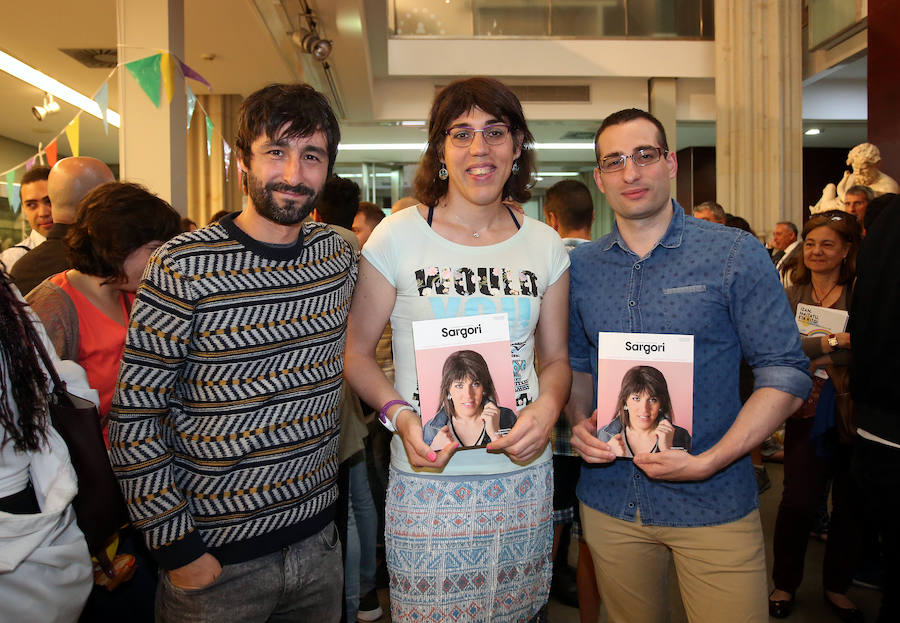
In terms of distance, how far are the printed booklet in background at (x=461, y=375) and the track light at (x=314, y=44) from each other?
19.7ft

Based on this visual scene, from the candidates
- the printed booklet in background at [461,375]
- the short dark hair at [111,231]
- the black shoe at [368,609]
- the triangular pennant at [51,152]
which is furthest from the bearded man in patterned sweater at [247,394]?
the triangular pennant at [51,152]

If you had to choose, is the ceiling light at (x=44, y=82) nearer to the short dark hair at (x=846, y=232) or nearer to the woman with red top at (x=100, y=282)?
the woman with red top at (x=100, y=282)

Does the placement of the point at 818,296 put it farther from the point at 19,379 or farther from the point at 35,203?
the point at 35,203

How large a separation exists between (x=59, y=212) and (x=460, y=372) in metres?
2.29

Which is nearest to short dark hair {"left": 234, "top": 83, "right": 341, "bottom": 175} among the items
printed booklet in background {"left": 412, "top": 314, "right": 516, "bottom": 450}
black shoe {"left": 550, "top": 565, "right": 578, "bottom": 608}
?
printed booklet in background {"left": 412, "top": 314, "right": 516, "bottom": 450}

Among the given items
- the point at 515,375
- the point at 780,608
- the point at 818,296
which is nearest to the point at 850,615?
the point at 780,608

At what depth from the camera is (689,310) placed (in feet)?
5.36

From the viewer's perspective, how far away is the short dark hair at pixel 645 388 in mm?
1535

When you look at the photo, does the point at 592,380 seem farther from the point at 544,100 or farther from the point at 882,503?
the point at 544,100

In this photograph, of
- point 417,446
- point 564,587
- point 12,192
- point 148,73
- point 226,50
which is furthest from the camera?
point 226,50

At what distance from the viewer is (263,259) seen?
1.41 m

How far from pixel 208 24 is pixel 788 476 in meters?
6.11

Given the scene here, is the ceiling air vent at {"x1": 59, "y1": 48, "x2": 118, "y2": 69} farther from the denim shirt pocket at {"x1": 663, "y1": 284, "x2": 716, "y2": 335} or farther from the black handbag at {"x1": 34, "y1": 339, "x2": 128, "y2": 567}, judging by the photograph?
the denim shirt pocket at {"x1": 663, "y1": 284, "x2": 716, "y2": 335}

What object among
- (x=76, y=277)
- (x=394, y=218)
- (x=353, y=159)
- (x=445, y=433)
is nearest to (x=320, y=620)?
(x=445, y=433)
